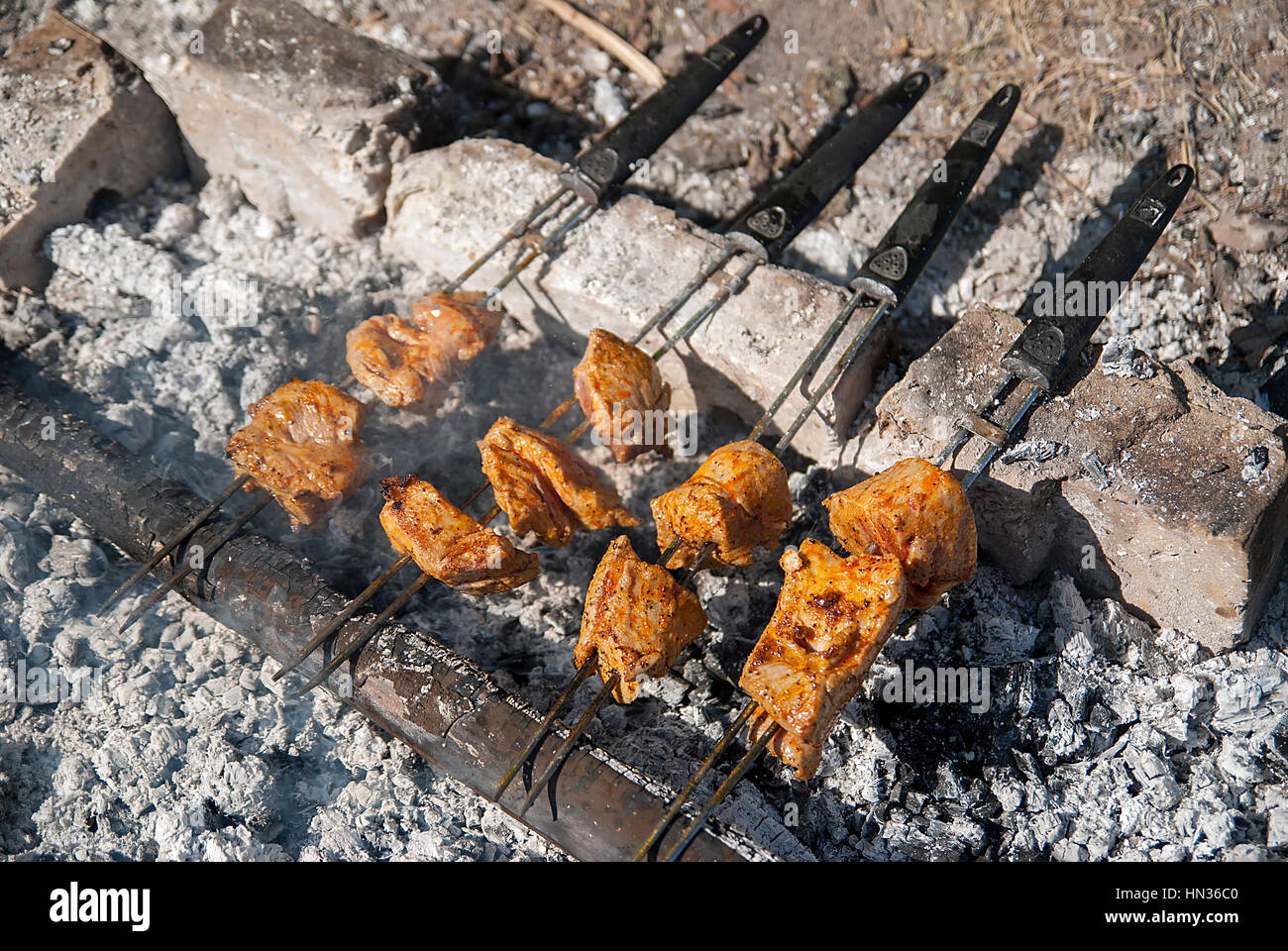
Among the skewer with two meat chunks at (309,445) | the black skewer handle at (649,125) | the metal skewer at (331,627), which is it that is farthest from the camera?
the black skewer handle at (649,125)

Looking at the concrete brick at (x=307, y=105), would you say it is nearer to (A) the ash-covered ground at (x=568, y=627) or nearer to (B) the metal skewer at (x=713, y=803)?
(A) the ash-covered ground at (x=568, y=627)

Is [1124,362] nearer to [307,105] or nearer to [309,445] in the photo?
[309,445]

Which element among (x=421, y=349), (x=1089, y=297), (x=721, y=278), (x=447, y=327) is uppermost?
(x=1089, y=297)

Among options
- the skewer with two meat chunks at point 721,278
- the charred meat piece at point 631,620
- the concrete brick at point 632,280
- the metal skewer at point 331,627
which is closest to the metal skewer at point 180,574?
the metal skewer at point 331,627

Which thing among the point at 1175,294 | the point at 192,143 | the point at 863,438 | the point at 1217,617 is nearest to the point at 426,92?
the point at 192,143

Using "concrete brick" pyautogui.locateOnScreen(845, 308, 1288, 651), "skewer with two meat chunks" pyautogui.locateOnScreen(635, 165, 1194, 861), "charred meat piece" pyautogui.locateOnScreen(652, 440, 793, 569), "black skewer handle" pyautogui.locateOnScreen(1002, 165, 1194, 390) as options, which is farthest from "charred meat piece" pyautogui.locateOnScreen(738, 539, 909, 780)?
"black skewer handle" pyautogui.locateOnScreen(1002, 165, 1194, 390)

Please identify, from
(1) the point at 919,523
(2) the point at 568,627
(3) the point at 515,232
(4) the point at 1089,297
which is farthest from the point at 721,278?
(2) the point at 568,627
